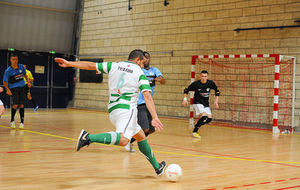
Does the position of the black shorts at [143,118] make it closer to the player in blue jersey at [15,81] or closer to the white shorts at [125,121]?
the white shorts at [125,121]

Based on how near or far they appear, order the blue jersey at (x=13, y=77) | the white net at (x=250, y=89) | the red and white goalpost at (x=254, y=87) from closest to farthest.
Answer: the blue jersey at (x=13, y=77) < the red and white goalpost at (x=254, y=87) < the white net at (x=250, y=89)

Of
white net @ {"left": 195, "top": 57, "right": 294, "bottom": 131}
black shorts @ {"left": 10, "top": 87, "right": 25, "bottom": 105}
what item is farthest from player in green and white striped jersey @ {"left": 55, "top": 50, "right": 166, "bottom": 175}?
white net @ {"left": 195, "top": 57, "right": 294, "bottom": 131}

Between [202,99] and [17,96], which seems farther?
[17,96]

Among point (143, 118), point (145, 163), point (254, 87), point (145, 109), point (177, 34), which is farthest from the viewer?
point (177, 34)

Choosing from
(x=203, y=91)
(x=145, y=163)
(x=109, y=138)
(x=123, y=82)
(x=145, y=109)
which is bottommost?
(x=145, y=163)

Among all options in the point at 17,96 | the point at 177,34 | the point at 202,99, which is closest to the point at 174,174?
the point at 202,99

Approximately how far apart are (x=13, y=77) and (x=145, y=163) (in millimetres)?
5788

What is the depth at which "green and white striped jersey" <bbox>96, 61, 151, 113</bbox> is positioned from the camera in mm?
5172

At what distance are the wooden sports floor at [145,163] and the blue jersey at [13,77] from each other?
4.20 feet

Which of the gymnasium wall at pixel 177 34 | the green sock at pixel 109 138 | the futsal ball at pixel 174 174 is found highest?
the gymnasium wall at pixel 177 34

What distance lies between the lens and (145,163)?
260 inches

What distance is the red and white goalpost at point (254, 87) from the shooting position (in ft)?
43.3

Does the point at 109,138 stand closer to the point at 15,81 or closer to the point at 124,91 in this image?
Result: the point at 124,91

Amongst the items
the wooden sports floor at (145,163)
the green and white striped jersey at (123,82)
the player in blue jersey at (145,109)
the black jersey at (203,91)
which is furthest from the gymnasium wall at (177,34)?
the green and white striped jersey at (123,82)
